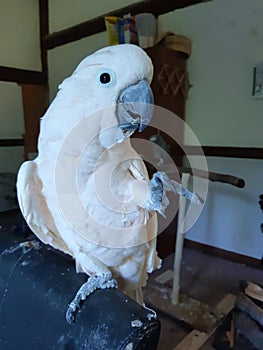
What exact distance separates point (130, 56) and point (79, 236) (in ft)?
1.48

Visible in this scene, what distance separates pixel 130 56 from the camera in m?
0.60

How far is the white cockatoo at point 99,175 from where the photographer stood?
0.62 m

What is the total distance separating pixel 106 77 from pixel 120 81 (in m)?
0.03

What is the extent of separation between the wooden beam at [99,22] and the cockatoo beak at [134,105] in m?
1.81

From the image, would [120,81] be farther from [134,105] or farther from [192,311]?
[192,311]

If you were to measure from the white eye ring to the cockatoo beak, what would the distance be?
0.10 ft

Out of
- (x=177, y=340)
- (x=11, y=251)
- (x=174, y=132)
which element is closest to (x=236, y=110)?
(x=174, y=132)

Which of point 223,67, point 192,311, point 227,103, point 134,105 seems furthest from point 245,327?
point 223,67

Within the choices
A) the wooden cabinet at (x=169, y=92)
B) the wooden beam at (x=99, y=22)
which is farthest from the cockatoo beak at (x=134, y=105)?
the wooden beam at (x=99, y=22)

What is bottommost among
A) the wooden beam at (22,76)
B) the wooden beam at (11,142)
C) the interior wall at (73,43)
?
the wooden beam at (11,142)

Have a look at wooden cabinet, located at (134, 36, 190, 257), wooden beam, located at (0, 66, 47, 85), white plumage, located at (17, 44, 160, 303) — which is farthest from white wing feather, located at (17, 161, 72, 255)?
wooden beam, located at (0, 66, 47, 85)

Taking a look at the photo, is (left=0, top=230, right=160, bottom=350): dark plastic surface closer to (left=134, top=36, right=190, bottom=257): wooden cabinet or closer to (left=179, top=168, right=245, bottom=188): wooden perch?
(left=179, top=168, right=245, bottom=188): wooden perch

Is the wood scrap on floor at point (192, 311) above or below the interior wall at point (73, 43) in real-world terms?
below

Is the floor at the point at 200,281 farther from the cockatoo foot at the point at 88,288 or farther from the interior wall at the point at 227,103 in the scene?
the cockatoo foot at the point at 88,288
